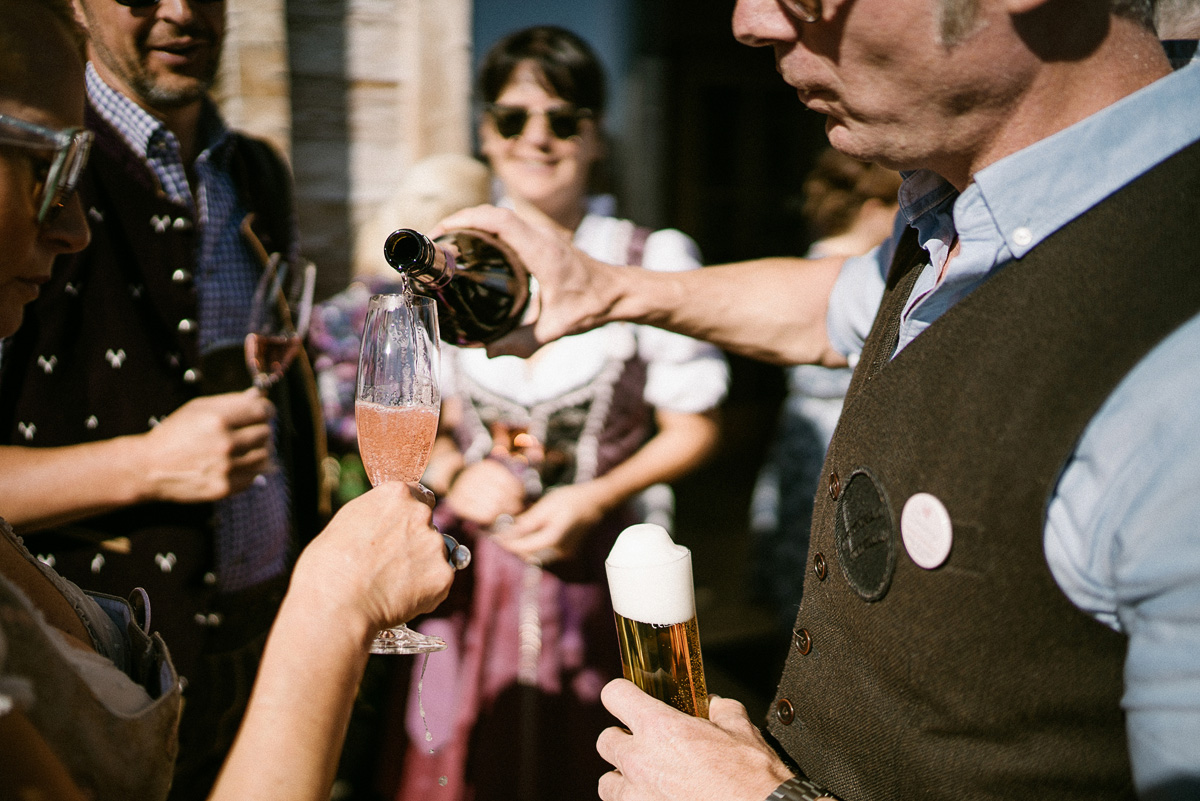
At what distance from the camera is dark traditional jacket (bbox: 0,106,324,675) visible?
1.79 m

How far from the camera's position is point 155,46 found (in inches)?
77.7

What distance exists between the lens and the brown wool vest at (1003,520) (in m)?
0.91

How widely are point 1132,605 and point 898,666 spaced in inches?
12.1

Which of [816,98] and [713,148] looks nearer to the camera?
[816,98]

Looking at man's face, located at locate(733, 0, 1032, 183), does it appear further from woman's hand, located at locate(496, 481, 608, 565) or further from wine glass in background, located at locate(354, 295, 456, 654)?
woman's hand, located at locate(496, 481, 608, 565)

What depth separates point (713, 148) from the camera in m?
5.65

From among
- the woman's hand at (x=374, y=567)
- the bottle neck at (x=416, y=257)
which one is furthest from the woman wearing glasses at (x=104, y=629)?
the bottle neck at (x=416, y=257)

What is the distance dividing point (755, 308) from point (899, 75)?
0.78m

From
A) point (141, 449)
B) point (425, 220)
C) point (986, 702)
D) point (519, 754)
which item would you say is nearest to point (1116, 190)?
point (986, 702)

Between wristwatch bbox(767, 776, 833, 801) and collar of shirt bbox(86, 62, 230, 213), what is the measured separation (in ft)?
6.43

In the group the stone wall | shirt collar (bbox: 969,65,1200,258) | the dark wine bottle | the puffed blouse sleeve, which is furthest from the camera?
the stone wall

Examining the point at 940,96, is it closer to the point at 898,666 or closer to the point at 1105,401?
the point at 1105,401

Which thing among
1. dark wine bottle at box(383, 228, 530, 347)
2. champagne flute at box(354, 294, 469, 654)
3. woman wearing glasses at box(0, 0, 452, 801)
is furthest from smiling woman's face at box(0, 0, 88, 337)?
dark wine bottle at box(383, 228, 530, 347)

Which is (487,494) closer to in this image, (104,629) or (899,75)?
(104,629)
